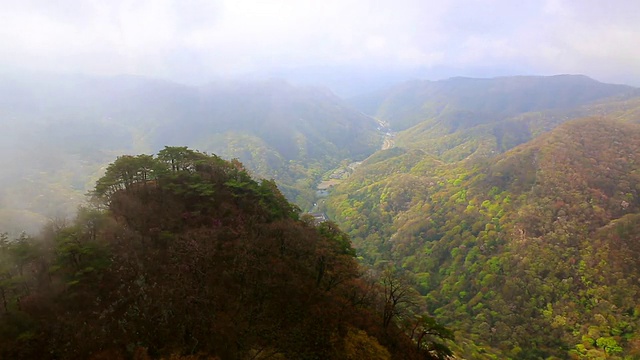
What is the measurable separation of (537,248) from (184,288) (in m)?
138

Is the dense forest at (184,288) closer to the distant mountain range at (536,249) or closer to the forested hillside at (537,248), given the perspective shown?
the distant mountain range at (536,249)

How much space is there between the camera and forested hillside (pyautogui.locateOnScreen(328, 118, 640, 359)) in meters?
106

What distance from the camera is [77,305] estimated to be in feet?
101

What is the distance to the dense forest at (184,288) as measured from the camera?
28.1 metres

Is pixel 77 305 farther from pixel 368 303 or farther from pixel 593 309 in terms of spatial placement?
pixel 593 309

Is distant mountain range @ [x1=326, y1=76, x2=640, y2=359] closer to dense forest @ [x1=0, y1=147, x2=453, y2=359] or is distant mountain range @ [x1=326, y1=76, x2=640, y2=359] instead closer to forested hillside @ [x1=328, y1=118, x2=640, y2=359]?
forested hillside @ [x1=328, y1=118, x2=640, y2=359]

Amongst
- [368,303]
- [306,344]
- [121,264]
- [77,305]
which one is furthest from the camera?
[368,303]

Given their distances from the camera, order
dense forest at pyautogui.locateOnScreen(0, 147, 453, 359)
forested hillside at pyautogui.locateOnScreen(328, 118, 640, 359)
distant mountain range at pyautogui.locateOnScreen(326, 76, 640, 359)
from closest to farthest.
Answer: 1. dense forest at pyautogui.locateOnScreen(0, 147, 453, 359)
2. distant mountain range at pyautogui.locateOnScreen(326, 76, 640, 359)
3. forested hillside at pyautogui.locateOnScreen(328, 118, 640, 359)

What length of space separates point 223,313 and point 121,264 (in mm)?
12359

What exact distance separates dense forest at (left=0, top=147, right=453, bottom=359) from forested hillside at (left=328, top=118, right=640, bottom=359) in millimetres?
63945

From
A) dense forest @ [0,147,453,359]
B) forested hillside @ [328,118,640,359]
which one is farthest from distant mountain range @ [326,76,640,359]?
dense forest @ [0,147,453,359]

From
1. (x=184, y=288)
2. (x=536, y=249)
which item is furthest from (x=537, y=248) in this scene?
(x=184, y=288)

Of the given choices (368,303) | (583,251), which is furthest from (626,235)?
(368,303)

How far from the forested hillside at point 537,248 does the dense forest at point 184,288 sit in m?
63.9
